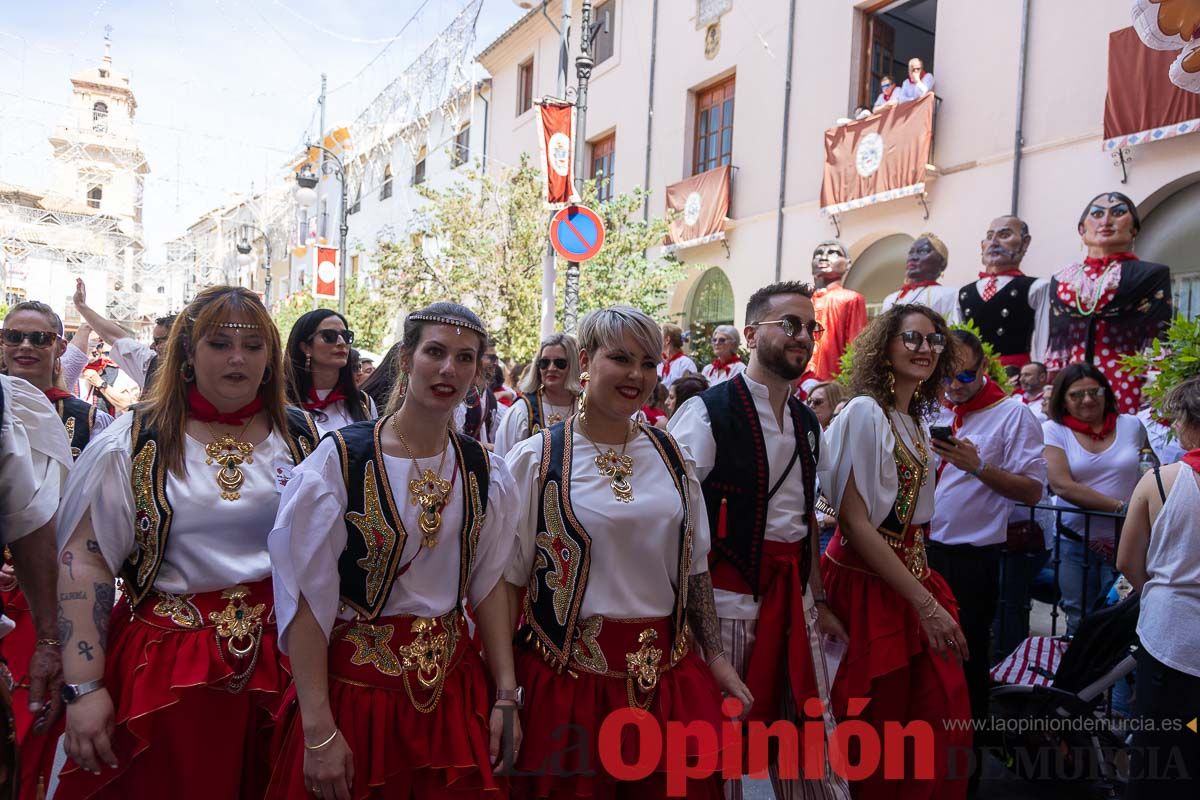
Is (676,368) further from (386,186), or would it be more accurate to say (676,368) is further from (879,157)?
(386,186)

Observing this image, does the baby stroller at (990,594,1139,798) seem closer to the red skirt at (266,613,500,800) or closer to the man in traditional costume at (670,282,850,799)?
the man in traditional costume at (670,282,850,799)

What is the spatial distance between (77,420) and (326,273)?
1878cm

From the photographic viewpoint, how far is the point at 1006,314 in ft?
23.9

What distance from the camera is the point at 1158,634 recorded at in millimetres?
3068

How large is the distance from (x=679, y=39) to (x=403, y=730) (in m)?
16.3

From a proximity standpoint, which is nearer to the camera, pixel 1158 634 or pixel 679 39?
pixel 1158 634

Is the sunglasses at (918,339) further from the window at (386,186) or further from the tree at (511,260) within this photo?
the window at (386,186)

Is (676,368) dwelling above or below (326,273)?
below

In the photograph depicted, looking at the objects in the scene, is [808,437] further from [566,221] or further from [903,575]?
[566,221]

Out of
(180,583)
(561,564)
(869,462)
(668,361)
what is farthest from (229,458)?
(668,361)

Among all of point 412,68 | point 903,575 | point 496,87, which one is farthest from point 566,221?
point 496,87

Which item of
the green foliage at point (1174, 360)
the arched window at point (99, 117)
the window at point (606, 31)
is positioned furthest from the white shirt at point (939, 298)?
the arched window at point (99, 117)

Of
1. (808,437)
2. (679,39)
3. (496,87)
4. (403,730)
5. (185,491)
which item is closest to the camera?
(403,730)

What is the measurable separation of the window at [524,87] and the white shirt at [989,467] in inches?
757
